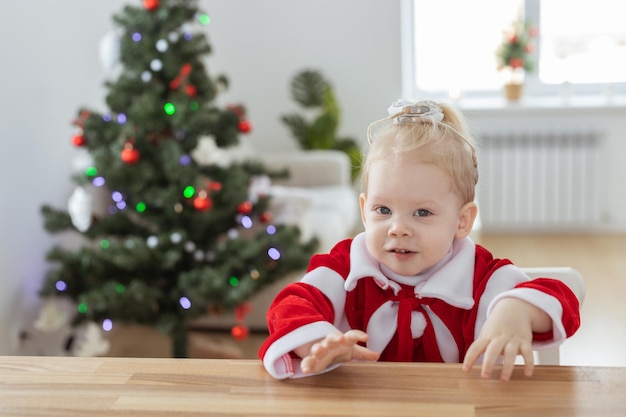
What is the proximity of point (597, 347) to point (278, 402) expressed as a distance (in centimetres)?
279

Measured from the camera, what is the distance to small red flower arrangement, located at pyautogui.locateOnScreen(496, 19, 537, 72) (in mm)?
5090

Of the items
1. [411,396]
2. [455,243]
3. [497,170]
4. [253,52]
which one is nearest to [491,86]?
[497,170]

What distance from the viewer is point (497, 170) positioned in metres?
5.21

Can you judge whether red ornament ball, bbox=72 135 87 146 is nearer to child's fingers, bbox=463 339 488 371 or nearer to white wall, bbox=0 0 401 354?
white wall, bbox=0 0 401 354

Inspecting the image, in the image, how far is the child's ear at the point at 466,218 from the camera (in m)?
1.16

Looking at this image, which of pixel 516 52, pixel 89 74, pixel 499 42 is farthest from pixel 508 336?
pixel 499 42

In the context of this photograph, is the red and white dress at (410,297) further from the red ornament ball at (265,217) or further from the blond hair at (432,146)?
the red ornament ball at (265,217)

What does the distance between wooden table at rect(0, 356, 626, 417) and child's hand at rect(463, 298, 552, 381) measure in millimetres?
15

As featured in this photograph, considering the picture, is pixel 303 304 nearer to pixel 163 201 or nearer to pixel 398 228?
pixel 398 228

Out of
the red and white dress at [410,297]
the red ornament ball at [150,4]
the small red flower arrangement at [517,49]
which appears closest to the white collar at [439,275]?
the red and white dress at [410,297]

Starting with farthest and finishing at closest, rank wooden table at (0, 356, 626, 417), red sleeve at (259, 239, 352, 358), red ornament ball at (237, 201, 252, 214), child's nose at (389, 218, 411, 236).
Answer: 1. red ornament ball at (237, 201, 252, 214)
2. child's nose at (389, 218, 411, 236)
3. red sleeve at (259, 239, 352, 358)
4. wooden table at (0, 356, 626, 417)

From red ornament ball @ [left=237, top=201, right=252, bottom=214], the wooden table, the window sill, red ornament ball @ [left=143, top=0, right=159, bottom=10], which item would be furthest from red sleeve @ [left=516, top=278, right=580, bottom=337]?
the window sill

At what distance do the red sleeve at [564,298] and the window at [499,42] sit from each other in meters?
4.33

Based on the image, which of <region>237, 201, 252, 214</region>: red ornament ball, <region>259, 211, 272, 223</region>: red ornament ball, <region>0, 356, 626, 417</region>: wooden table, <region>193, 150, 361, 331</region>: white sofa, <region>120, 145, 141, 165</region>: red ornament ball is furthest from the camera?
<region>193, 150, 361, 331</region>: white sofa
